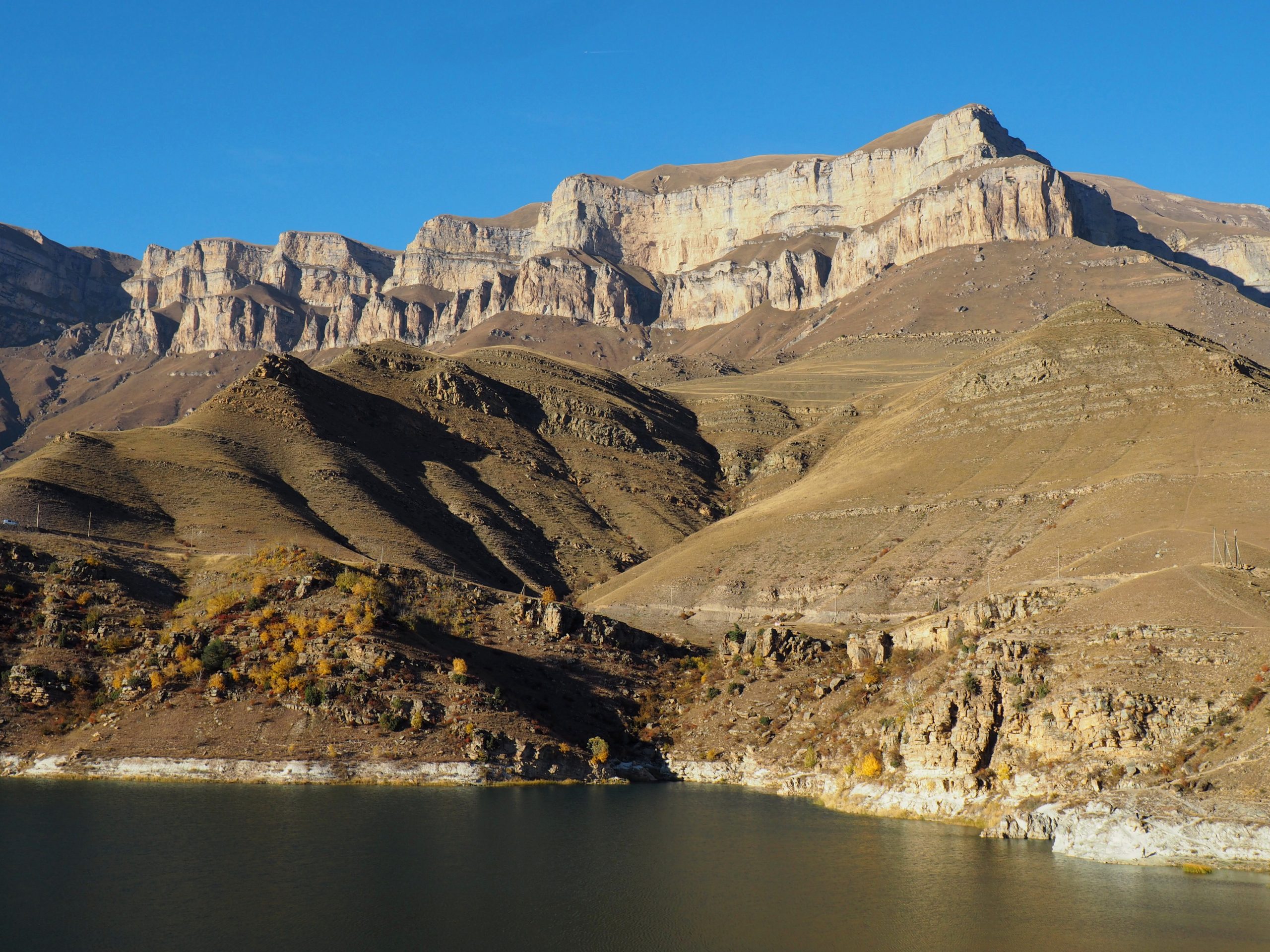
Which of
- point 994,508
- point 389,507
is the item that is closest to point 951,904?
point 994,508

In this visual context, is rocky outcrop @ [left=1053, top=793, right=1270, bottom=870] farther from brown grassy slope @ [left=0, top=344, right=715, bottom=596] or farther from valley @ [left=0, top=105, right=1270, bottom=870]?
brown grassy slope @ [left=0, top=344, right=715, bottom=596]

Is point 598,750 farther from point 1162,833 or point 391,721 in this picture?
point 1162,833

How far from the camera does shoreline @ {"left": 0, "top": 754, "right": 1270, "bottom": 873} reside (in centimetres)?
5588

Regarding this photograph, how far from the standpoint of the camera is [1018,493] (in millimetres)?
127125

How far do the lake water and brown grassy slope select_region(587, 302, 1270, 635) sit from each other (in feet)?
140

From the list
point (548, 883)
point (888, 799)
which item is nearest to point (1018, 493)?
point (888, 799)

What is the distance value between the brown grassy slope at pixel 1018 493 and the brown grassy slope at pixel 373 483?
52.2 ft

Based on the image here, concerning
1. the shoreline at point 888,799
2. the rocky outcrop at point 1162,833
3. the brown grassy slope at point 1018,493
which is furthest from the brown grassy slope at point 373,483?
the rocky outcrop at point 1162,833

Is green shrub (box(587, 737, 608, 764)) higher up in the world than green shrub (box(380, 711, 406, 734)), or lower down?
lower down

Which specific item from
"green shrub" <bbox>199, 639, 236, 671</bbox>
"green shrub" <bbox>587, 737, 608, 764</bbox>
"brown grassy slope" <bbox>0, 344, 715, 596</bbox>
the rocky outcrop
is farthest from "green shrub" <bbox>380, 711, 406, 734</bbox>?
the rocky outcrop

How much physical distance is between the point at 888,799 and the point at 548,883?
25010mm

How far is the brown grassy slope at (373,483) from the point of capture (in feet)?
413

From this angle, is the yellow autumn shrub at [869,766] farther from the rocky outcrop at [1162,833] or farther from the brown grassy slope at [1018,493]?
the brown grassy slope at [1018,493]

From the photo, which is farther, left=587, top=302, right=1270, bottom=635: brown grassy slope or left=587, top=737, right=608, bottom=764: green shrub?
left=587, top=302, right=1270, bottom=635: brown grassy slope
